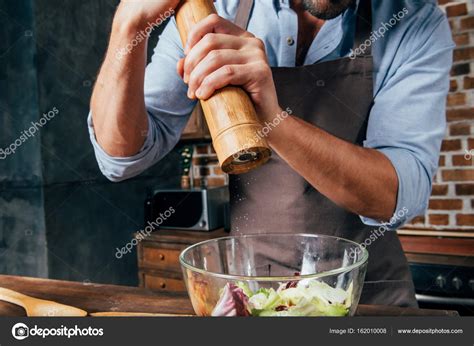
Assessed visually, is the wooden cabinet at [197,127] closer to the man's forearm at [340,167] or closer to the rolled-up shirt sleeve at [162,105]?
the rolled-up shirt sleeve at [162,105]

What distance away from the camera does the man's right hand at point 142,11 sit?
0.42m

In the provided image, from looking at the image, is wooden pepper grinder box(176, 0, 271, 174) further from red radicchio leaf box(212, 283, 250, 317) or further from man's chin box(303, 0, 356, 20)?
man's chin box(303, 0, 356, 20)

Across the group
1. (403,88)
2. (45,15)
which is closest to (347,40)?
(403,88)

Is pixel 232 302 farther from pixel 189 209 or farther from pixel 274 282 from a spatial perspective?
pixel 189 209

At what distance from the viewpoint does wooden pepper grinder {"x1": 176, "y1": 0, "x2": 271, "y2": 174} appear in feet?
1.02

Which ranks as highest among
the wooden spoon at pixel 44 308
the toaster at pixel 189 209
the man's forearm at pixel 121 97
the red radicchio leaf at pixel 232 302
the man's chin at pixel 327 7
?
the man's chin at pixel 327 7

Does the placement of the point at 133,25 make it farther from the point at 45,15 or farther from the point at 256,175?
the point at 45,15

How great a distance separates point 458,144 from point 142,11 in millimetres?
1215

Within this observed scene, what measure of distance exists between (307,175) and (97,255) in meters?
1.20

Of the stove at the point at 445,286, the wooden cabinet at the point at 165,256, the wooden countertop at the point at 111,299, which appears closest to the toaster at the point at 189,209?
the wooden cabinet at the point at 165,256

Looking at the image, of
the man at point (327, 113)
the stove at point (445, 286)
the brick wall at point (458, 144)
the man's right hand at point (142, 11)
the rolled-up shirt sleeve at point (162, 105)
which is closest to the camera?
the man's right hand at point (142, 11)

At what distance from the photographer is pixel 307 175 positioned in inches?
21.8

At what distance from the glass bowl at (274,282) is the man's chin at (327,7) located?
1.38 feet

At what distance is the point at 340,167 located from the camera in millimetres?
544
